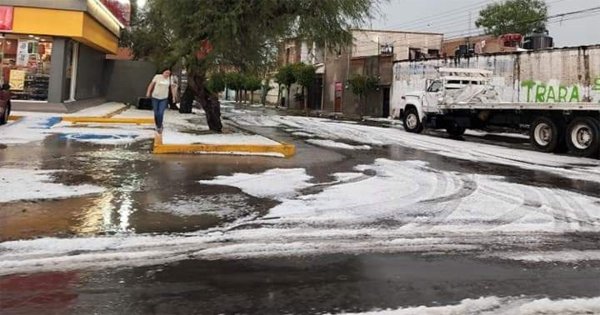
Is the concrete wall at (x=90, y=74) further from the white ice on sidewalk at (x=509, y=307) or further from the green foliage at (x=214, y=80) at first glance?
the white ice on sidewalk at (x=509, y=307)

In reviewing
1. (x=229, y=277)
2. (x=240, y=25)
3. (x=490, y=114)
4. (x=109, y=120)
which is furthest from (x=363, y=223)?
(x=490, y=114)

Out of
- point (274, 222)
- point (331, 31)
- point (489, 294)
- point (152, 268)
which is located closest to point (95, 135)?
point (331, 31)

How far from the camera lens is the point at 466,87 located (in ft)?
77.3

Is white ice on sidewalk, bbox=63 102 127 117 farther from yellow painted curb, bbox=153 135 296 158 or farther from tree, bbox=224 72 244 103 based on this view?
yellow painted curb, bbox=153 135 296 158

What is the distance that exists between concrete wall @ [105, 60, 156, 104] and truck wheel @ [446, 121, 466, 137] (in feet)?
61.9

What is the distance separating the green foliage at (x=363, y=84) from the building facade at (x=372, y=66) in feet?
1.19

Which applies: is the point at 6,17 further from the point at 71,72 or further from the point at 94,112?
the point at 94,112

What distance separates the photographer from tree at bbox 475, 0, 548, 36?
177ft

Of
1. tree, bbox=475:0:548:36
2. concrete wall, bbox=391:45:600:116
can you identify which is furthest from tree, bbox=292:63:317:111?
concrete wall, bbox=391:45:600:116

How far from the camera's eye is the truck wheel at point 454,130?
23.9 metres

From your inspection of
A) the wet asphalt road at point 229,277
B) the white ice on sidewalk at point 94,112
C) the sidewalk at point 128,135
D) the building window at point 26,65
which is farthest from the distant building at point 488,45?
the wet asphalt road at point 229,277

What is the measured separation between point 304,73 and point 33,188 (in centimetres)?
4746

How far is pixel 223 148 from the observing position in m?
13.9

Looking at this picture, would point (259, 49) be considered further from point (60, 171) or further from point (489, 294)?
point (489, 294)
